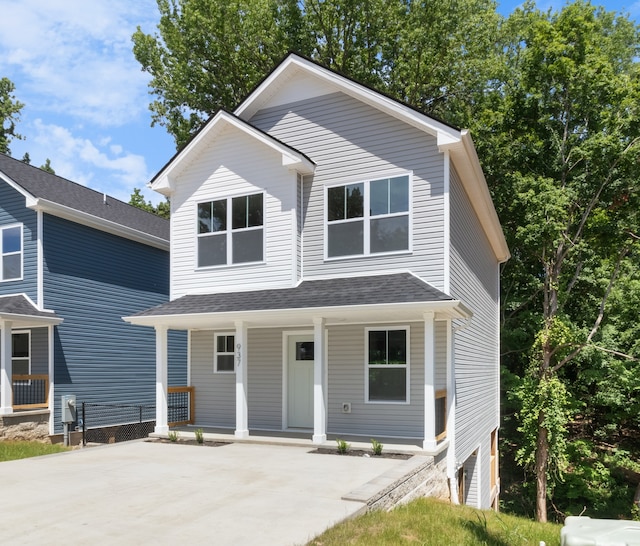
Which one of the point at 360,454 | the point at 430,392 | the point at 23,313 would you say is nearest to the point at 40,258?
the point at 23,313

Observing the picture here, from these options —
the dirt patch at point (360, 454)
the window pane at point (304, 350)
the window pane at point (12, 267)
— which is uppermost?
the window pane at point (12, 267)

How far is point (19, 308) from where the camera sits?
15047 millimetres

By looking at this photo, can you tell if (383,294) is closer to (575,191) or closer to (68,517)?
(68,517)

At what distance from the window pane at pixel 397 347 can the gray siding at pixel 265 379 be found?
276 centimetres

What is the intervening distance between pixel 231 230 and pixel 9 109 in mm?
27735

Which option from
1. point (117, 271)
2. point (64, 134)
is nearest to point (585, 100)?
point (117, 271)

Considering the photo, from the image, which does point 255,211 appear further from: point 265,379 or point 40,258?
point 40,258

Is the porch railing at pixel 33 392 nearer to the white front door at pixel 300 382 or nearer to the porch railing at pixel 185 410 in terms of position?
the porch railing at pixel 185 410

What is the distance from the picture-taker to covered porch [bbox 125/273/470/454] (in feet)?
33.8

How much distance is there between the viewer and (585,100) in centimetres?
1859

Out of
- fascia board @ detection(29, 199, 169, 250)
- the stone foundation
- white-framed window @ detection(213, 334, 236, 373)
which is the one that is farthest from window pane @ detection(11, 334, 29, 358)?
white-framed window @ detection(213, 334, 236, 373)

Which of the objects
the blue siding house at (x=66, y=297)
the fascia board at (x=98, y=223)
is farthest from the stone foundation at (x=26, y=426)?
the fascia board at (x=98, y=223)

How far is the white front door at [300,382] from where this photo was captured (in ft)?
42.7

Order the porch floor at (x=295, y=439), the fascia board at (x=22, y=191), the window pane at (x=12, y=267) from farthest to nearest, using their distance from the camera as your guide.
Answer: the window pane at (x=12, y=267) → the fascia board at (x=22, y=191) → the porch floor at (x=295, y=439)
